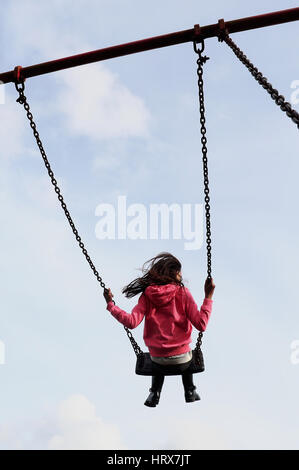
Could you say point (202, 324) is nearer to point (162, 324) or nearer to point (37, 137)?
point (162, 324)

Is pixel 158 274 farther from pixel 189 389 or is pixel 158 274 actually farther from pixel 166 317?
pixel 189 389

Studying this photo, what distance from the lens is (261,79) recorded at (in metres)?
4.06

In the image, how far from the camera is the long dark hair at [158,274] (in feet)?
18.2

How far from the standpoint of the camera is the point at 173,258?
5.64 meters

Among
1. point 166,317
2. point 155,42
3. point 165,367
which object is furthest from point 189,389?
point 155,42

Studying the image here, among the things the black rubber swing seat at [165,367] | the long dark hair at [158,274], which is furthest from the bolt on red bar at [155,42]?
the black rubber swing seat at [165,367]

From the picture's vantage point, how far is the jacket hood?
5.41 metres

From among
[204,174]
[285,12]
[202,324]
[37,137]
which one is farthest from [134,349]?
[285,12]

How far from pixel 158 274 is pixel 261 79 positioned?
2337 mm

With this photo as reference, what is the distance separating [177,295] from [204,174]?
1.28m

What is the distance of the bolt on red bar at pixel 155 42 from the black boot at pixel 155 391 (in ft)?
11.5

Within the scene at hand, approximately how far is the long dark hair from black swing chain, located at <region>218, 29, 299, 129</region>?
217 cm
